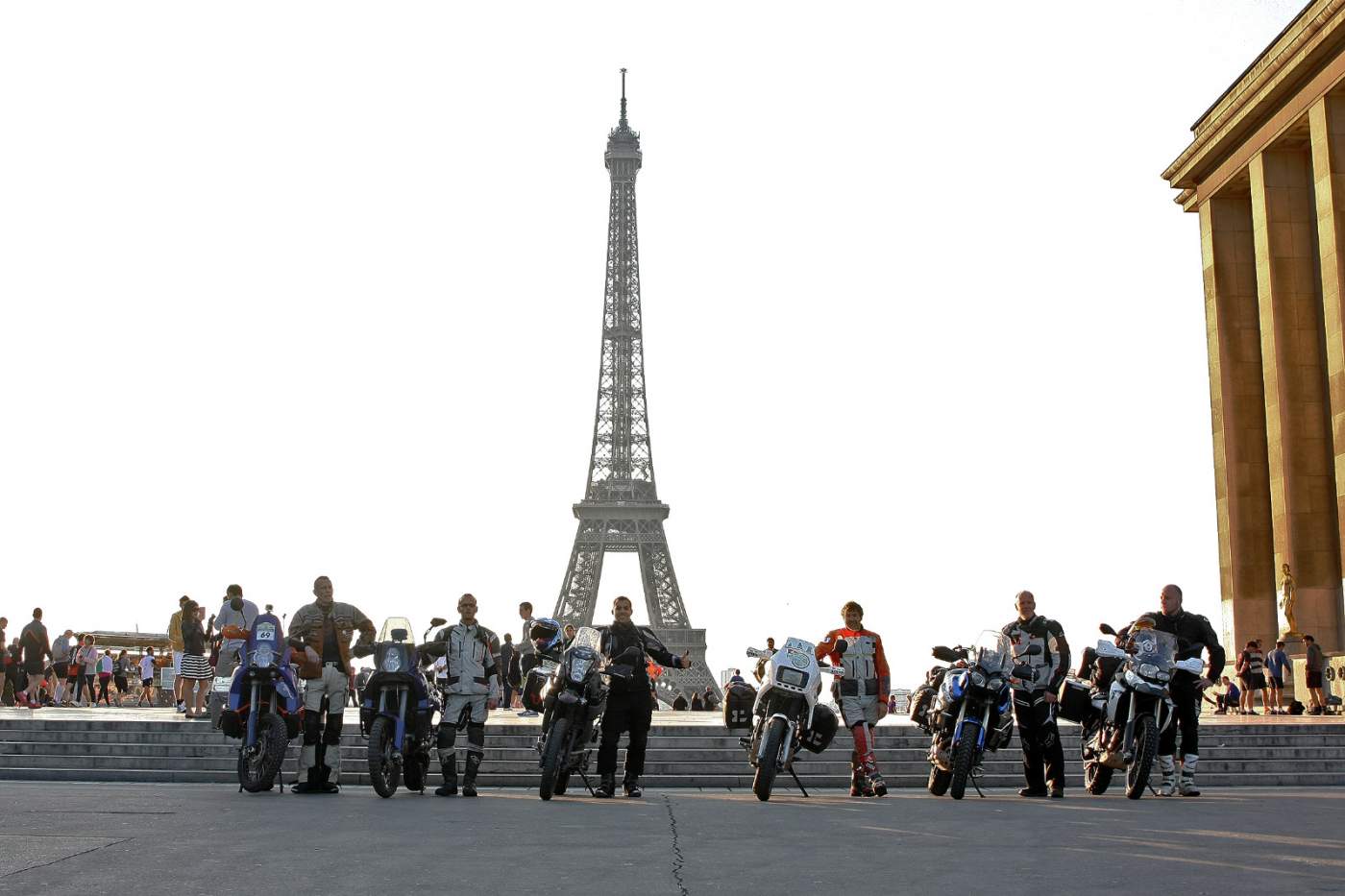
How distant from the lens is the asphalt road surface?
6973mm

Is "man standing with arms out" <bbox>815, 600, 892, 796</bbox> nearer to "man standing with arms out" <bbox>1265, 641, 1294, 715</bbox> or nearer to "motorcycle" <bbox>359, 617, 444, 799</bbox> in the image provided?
"motorcycle" <bbox>359, 617, 444, 799</bbox>

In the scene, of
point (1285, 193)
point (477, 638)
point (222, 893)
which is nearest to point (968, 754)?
point (477, 638)

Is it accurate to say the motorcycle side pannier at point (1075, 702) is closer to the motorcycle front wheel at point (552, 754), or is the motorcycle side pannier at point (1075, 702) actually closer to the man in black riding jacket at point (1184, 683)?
the man in black riding jacket at point (1184, 683)

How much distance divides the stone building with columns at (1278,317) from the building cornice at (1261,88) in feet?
0.11

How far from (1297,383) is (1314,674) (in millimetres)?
6543

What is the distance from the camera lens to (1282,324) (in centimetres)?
2873

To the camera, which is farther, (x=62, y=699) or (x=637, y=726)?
(x=62, y=699)

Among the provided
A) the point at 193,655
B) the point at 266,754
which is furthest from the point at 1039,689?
the point at 193,655

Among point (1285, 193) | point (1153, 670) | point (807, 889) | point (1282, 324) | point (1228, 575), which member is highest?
point (1285, 193)

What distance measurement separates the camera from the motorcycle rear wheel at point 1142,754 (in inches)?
481

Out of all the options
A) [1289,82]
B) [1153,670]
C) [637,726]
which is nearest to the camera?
[1153,670]

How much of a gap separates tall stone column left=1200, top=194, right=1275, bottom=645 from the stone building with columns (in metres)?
0.03

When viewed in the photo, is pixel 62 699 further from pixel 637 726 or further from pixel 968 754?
pixel 968 754

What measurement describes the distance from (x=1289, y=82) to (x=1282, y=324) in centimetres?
421
